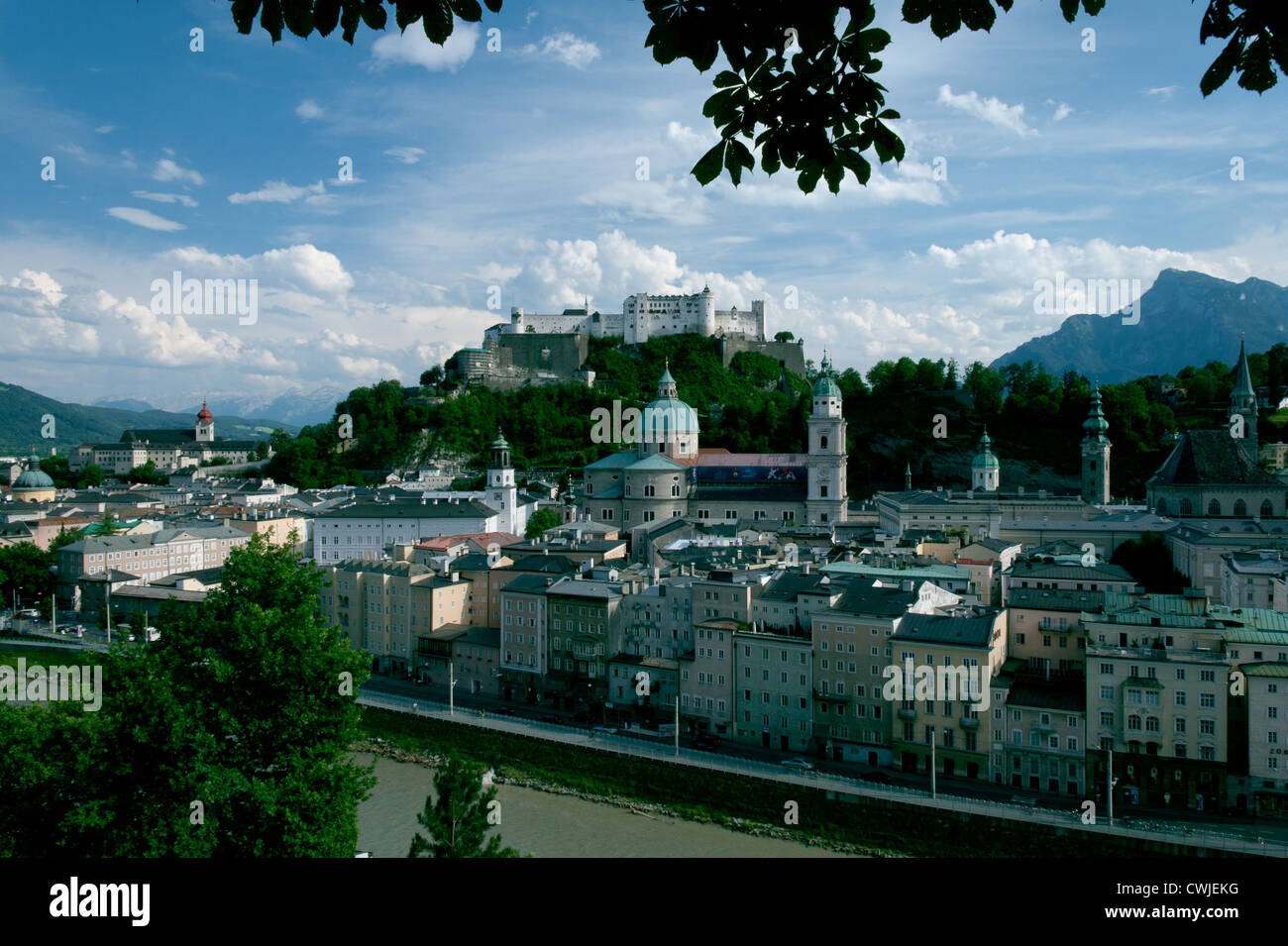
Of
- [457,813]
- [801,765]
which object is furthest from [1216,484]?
[457,813]

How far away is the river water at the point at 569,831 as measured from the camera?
59.4ft

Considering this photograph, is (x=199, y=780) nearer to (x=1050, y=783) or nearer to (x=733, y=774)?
(x=733, y=774)

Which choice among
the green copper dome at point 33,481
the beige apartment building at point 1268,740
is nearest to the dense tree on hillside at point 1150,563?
the beige apartment building at point 1268,740

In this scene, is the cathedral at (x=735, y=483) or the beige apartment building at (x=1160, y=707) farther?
the cathedral at (x=735, y=483)

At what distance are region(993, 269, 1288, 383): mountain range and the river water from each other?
127962 mm

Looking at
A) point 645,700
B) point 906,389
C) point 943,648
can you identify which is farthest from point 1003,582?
point 906,389

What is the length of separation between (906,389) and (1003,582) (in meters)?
39.0

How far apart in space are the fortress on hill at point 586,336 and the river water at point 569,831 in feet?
174

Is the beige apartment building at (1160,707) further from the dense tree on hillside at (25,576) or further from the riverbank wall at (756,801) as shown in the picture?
the dense tree on hillside at (25,576)

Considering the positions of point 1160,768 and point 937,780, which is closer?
point 1160,768

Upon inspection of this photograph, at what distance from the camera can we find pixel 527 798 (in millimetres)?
21375

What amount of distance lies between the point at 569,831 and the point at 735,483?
28.7 meters

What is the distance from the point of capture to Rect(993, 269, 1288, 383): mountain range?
145 metres

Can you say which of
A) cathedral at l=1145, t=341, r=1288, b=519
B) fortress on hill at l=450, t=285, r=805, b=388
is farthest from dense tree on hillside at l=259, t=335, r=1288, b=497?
cathedral at l=1145, t=341, r=1288, b=519
